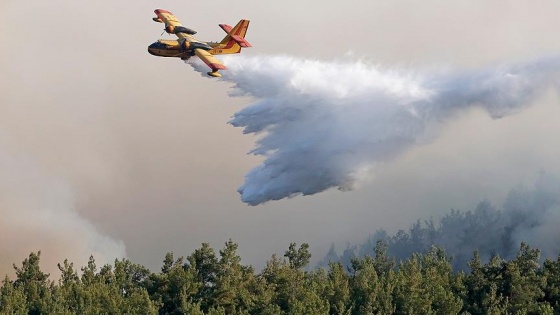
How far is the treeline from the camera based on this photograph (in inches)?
3728

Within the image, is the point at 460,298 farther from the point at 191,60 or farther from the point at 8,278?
the point at 8,278

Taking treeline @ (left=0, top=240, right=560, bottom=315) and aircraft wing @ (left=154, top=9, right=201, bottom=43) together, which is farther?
aircraft wing @ (left=154, top=9, right=201, bottom=43)

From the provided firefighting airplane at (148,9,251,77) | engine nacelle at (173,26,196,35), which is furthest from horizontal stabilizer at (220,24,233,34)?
engine nacelle at (173,26,196,35)

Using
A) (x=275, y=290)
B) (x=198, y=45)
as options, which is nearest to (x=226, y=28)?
(x=198, y=45)

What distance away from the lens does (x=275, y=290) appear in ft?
335

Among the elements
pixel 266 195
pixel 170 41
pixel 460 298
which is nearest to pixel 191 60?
pixel 170 41

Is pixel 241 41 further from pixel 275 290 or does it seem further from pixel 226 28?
pixel 275 290

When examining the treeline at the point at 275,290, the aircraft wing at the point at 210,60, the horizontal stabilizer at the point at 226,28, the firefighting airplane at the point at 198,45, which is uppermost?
the horizontal stabilizer at the point at 226,28

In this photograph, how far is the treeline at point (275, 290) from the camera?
94688 mm

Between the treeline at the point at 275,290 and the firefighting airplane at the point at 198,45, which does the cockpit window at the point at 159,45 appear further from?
the treeline at the point at 275,290

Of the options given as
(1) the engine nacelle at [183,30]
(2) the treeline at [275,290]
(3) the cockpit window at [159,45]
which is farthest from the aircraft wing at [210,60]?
(2) the treeline at [275,290]

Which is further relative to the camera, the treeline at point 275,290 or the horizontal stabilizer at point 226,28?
the horizontal stabilizer at point 226,28

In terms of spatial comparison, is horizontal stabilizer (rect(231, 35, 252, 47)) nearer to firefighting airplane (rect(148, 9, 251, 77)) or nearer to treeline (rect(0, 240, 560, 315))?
firefighting airplane (rect(148, 9, 251, 77))

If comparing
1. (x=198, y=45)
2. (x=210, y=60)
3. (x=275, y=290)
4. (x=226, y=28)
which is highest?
(x=226, y=28)
